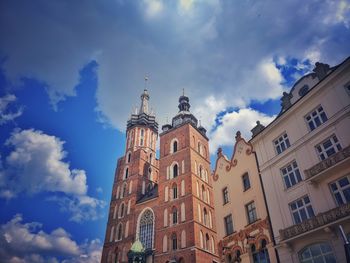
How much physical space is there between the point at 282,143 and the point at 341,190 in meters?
5.72

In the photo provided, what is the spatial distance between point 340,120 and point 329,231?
242 inches

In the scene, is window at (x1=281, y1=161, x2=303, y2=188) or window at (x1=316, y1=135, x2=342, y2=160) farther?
window at (x1=281, y1=161, x2=303, y2=188)

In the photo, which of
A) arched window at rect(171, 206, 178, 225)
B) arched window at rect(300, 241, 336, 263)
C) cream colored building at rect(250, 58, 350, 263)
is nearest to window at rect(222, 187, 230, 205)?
cream colored building at rect(250, 58, 350, 263)

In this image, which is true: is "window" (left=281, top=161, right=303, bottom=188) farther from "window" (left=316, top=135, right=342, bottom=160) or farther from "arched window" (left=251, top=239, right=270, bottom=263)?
"arched window" (left=251, top=239, right=270, bottom=263)

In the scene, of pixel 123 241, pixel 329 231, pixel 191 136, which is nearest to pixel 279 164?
→ pixel 329 231

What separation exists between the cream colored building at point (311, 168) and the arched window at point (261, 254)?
1.26 m

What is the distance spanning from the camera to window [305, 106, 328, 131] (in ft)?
55.4

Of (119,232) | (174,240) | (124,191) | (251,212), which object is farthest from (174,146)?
(251,212)

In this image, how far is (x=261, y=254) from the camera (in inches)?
708

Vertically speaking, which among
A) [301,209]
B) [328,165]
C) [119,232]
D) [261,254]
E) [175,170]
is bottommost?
[261,254]

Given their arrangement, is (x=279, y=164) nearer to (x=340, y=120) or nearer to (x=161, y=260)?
(x=340, y=120)

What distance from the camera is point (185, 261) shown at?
33312 mm

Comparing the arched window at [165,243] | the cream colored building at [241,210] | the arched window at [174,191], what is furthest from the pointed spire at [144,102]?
the cream colored building at [241,210]

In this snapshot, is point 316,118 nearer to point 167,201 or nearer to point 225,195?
point 225,195
